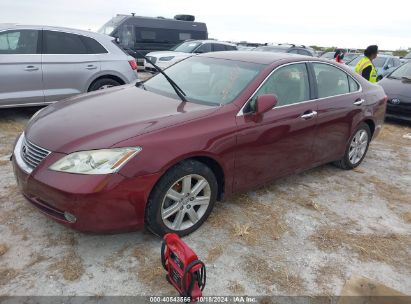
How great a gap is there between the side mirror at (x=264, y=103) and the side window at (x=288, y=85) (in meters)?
0.11

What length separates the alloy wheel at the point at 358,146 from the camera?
4984mm

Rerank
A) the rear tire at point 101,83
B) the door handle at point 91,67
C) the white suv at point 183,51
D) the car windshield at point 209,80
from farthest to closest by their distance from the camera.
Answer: the white suv at point 183,51
the rear tire at point 101,83
the door handle at point 91,67
the car windshield at point 209,80

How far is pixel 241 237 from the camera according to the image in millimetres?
3287

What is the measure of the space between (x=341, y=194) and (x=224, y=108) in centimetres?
196

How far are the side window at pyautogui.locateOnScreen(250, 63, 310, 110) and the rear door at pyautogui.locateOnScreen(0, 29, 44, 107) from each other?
14.1 ft

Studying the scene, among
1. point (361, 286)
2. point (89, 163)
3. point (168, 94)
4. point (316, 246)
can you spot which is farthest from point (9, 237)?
point (361, 286)

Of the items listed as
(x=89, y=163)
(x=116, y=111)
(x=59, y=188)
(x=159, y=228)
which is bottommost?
(x=159, y=228)

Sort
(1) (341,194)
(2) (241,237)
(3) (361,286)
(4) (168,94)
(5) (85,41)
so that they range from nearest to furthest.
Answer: (3) (361,286), (2) (241,237), (4) (168,94), (1) (341,194), (5) (85,41)

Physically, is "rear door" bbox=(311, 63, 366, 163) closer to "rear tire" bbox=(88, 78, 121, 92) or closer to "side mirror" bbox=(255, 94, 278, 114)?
"side mirror" bbox=(255, 94, 278, 114)

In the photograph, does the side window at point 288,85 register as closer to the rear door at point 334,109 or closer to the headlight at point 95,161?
the rear door at point 334,109

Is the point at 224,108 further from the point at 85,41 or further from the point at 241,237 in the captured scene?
the point at 85,41

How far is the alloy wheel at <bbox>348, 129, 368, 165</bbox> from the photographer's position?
4.98 meters

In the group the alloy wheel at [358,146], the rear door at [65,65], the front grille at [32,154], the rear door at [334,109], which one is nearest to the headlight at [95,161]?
the front grille at [32,154]

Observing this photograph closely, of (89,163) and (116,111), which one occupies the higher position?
(116,111)
